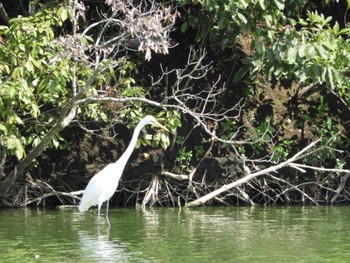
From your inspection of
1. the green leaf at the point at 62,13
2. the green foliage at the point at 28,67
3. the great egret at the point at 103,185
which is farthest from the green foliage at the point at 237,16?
the green foliage at the point at 28,67

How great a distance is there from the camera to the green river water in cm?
867

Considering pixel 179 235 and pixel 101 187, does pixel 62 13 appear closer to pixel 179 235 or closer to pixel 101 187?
pixel 101 187

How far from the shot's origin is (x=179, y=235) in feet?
33.9

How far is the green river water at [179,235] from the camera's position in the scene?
342 inches

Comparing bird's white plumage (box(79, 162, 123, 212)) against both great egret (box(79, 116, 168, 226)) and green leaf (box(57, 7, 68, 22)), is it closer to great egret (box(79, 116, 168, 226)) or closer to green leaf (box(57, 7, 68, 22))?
great egret (box(79, 116, 168, 226))

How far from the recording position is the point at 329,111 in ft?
51.2

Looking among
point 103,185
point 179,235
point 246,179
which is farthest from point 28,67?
point 246,179

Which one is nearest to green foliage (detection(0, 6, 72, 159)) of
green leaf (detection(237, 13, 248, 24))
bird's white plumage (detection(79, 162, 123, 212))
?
bird's white plumage (detection(79, 162, 123, 212))

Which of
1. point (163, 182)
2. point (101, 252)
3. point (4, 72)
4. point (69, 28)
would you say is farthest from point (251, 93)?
point (101, 252)

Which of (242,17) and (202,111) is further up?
(242,17)

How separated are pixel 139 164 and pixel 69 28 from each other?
256cm

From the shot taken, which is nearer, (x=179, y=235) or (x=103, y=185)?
(x=179, y=235)

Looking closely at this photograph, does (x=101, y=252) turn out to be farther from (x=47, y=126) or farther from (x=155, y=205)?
(x=155, y=205)

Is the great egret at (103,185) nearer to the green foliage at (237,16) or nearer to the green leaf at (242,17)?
the green foliage at (237,16)
